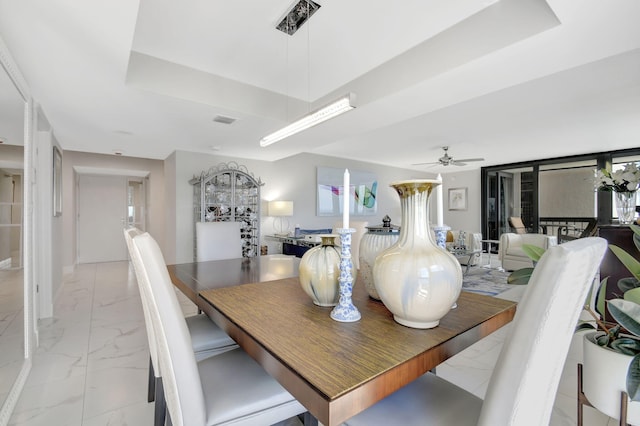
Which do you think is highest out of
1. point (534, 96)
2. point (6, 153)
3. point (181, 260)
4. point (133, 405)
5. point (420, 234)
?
point (534, 96)

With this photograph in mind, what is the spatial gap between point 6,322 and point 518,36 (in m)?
3.46

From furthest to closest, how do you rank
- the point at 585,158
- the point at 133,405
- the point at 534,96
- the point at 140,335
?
the point at 585,158 → the point at 534,96 → the point at 140,335 → the point at 133,405

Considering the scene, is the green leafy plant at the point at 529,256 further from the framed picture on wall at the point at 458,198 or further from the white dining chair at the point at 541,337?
the framed picture on wall at the point at 458,198

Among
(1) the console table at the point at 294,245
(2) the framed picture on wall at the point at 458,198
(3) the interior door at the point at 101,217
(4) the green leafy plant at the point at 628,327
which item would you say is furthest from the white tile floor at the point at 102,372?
(2) the framed picture on wall at the point at 458,198

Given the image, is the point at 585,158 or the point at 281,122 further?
the point at 585,158

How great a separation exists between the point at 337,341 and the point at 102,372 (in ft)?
6.95

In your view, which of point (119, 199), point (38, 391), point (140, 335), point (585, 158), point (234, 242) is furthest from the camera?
point (119, 199)

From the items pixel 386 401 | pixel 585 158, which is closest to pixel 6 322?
pixel 386 401

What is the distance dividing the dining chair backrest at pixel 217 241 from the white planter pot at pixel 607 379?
8.52ft

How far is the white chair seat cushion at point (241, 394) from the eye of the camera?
0.99 m

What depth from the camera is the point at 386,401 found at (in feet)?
3.22

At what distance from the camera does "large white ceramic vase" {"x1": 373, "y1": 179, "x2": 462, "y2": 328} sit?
873 millimetres

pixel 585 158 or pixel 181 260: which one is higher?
pixel 585 158

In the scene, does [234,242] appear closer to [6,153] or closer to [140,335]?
[140,335]
